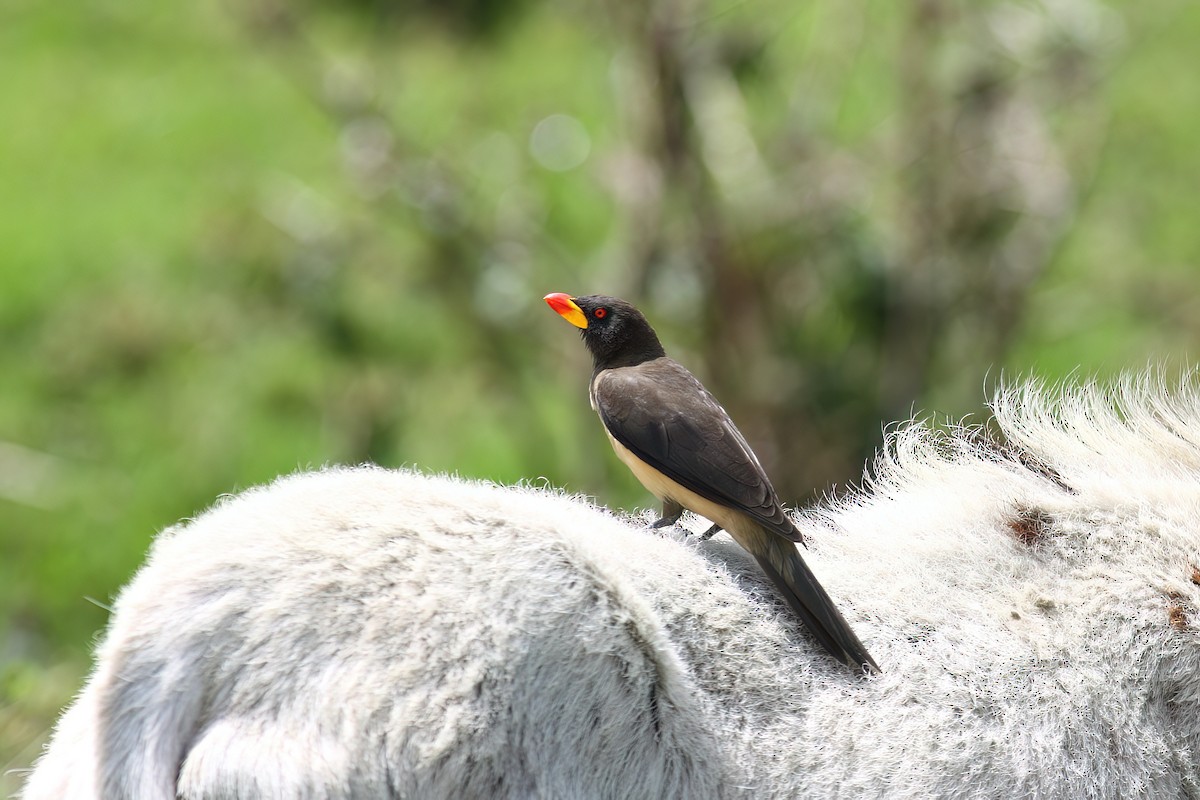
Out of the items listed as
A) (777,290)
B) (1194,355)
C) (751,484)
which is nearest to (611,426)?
(751,484)

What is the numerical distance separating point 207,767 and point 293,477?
76cm

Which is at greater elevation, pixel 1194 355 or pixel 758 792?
pixel 1194 355

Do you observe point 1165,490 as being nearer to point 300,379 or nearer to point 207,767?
point 207,767

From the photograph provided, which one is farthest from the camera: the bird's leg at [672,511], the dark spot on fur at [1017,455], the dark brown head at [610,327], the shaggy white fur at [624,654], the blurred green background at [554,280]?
the blurred green background at [554,280]

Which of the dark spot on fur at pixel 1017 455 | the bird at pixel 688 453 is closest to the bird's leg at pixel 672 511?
the bird at pixel 688 453

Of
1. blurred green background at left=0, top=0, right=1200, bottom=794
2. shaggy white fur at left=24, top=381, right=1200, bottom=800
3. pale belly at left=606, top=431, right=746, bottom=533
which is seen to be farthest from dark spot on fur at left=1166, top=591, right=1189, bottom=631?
blurred green background at left=0, top=0, right=1200, bottom=794

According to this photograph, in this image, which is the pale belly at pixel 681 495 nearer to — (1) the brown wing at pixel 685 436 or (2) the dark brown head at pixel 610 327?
(1) the brown wing at pixel 685 436

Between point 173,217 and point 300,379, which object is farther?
point 173,217

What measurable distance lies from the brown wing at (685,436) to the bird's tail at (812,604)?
51mm

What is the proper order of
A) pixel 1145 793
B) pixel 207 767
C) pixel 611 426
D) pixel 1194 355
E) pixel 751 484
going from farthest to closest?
pixel 1194 355, pixel 611 426, pixel 751 484, pixel 1145 793, pixel 207 767

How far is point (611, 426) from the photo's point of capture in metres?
3.48

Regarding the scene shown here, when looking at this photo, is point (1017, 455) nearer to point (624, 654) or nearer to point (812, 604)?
point (812, 604)

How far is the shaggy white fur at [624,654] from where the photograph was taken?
95.7 inches

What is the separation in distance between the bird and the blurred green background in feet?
9.83
